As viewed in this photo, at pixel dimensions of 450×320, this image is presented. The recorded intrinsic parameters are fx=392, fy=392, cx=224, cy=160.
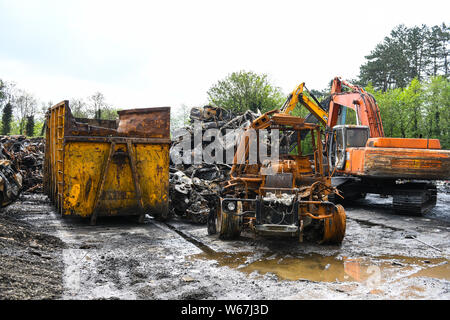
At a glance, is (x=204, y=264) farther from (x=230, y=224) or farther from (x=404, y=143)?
(x=404, y=143)

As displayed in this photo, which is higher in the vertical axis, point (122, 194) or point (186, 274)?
point (122, 194)

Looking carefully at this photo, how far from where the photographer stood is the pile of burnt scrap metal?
918 cm

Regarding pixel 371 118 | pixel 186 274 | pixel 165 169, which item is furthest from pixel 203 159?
pixel 186 274

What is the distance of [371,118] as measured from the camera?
38.1 ft

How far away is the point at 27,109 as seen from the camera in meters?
39.6

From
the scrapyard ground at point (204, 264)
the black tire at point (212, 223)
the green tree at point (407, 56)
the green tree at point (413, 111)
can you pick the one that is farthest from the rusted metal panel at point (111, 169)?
the green tree at point (407, 56)

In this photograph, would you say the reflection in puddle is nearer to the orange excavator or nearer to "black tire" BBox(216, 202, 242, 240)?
"black tire" BBox(216, 202, 242, 240)

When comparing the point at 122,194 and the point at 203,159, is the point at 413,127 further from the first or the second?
the point at 122,194

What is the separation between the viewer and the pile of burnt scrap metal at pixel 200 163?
361 inches

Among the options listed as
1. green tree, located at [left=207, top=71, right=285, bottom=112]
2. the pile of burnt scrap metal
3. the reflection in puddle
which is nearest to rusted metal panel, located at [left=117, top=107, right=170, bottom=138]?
the pile of burnt scrap metal

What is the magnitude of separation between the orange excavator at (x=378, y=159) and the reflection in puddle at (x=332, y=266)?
332 cm

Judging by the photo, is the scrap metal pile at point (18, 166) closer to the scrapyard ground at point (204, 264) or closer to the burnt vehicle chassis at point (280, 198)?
the scrapyard ground at point (204, 264)

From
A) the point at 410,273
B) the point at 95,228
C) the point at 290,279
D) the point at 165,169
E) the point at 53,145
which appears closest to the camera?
the point at 290,279
